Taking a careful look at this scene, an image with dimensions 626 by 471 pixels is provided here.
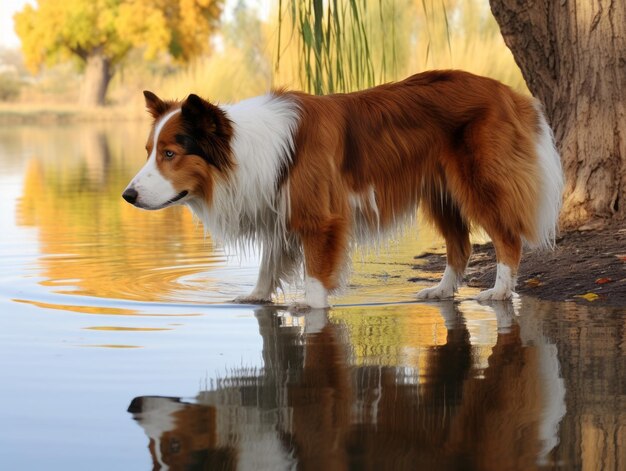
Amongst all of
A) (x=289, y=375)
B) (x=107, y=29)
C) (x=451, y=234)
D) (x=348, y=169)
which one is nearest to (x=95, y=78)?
(x=107, y=29)

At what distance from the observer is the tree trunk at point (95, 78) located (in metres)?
58.3

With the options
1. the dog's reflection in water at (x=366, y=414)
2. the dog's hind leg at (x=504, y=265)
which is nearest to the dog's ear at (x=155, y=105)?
the dog's reflection in water at (x=366, y=414)

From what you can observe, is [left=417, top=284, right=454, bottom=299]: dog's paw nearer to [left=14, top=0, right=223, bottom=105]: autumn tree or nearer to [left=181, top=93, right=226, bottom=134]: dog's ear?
[left=181, top=93, right=226, bottom=134]: dog's ear

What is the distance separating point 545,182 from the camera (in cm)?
712

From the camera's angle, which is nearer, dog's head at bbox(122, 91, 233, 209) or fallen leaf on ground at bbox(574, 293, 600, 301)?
dog's head at bbox(122, 91, 233, 209)

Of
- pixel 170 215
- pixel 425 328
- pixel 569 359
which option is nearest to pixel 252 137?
Answer: pixel 425 328

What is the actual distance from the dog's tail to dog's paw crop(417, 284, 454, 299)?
0.59 meters

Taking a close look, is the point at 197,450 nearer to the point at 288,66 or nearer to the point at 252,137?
the point at 252,137

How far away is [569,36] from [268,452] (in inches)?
226

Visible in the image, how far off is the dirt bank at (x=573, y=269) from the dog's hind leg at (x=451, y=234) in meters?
0.38

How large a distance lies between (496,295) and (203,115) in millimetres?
2070

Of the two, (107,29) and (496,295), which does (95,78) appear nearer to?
(107,29)

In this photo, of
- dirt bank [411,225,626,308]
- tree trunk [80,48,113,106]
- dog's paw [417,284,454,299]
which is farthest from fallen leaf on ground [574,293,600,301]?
tree trunk [80,48,113,106]

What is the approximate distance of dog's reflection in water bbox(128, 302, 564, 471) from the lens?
360 centimetres
